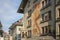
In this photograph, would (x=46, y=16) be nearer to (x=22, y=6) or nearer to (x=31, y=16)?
(x=31, y=16)

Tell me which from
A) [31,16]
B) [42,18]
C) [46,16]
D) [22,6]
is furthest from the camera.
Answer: [22,6]

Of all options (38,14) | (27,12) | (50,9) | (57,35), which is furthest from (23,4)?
(57,35)

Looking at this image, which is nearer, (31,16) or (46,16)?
(46,16)

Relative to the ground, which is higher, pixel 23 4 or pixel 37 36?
pixel 23 4

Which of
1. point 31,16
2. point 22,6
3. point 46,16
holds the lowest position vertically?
point 46,16

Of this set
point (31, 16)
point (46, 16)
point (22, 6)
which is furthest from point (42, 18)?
point (22, 6)

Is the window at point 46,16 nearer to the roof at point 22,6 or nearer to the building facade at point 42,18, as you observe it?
the building facade at point 42,18

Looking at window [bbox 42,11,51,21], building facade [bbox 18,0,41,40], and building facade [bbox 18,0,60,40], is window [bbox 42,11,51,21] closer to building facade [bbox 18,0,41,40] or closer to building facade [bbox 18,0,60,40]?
building facade [bbox 18,0,60,40]

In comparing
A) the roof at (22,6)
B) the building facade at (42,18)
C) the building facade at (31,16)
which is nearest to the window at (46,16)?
the building facade at (42,18)

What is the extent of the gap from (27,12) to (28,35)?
5046 mm

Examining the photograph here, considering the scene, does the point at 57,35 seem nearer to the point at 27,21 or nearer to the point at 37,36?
the point at 37,36

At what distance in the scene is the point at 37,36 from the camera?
39344mm

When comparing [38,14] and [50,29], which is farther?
[38,14]

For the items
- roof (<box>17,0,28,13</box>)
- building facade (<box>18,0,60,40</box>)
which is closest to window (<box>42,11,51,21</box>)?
building facade (<box>18,0,60,40</box>)
